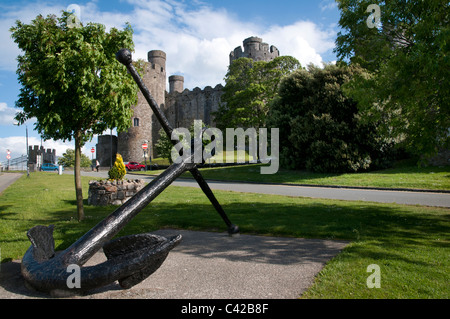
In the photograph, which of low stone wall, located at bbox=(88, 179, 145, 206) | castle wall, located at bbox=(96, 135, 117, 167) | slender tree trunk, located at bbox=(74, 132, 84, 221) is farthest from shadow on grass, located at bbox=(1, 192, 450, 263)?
castle wall, located at bbox=(96, 135, 117, 167)

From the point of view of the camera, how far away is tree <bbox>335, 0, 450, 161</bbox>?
18.7ft

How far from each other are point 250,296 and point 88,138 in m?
7.05

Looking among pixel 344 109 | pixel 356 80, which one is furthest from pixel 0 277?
pixel 344 109

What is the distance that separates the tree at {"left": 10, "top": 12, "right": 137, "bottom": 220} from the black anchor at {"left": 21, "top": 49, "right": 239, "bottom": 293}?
178 inches

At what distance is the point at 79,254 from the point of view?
9.45 feet

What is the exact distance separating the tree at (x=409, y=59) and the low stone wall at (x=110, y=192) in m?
8.24

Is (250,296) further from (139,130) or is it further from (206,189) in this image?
(139,130)

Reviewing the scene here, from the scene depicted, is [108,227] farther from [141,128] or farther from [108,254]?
[141,128]

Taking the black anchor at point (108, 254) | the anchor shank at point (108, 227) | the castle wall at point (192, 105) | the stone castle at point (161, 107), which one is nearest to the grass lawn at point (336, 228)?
the black anchor at point (108, 254)

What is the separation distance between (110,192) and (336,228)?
26.5ft

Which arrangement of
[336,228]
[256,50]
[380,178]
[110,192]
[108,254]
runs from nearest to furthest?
[108,254], [336,228], [110,192], [380,178], [256,50]

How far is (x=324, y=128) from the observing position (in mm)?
22047

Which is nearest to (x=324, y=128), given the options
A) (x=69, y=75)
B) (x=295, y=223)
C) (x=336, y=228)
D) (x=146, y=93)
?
(x=295, y=223)
